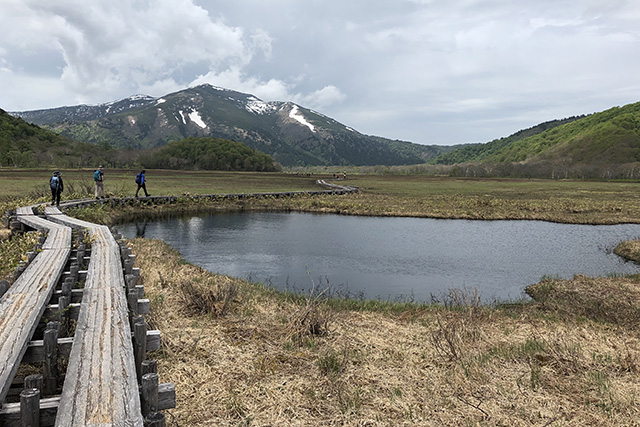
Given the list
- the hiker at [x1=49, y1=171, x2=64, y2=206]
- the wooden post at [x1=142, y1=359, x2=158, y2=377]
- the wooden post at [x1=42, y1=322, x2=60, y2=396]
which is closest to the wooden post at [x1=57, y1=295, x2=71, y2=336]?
the wooden post at [x1=42, y1=322, x2=60, y2=396]

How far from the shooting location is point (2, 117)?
156m

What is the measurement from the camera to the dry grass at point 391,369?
6.02m

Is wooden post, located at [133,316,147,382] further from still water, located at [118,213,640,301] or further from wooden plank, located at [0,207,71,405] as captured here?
still water, located at [118,213,640,301]

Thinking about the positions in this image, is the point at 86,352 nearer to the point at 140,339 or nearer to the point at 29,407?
the point at 140,339

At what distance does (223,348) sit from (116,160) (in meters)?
157

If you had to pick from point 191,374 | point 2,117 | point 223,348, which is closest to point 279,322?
point 223,348

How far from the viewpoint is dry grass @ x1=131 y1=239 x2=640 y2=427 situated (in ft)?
19.8

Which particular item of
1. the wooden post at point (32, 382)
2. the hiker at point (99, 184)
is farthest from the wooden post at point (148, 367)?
the hiker at point (99, 184)

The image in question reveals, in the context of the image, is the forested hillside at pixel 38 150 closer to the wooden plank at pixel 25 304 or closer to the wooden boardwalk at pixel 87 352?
the wooden plank at pixel 25 304

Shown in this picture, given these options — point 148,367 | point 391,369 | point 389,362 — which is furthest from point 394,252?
point 148,367

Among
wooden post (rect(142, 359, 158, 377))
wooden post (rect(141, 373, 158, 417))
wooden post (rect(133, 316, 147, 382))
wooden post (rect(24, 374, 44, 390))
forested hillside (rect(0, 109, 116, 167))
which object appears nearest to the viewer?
wooden post (rect(24, 374, 44, 390))

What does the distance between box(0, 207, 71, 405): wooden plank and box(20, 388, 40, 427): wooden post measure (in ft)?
1.78

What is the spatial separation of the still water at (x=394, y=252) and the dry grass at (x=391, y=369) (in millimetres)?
3377

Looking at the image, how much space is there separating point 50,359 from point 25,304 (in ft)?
7.33
